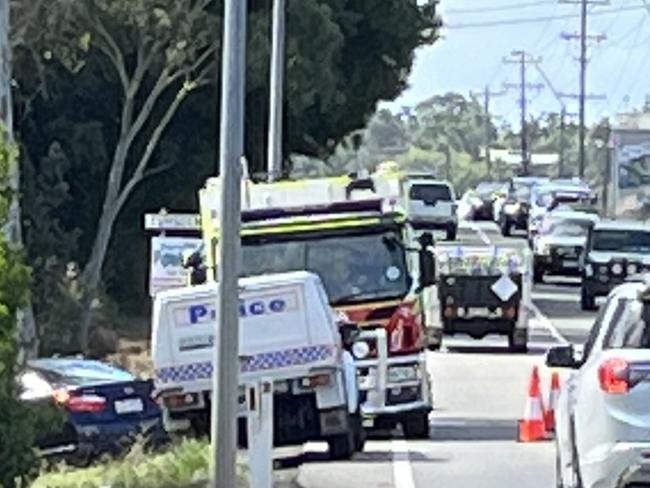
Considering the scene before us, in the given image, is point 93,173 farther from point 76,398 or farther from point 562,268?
point 76,398

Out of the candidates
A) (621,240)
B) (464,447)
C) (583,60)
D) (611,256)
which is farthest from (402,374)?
(583,60)

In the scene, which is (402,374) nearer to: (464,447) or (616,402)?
(464,447)

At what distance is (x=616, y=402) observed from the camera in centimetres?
1251

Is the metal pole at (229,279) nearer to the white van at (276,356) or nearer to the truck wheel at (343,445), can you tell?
the white van at (276,356)

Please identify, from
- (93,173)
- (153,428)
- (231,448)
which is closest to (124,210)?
(93,173)

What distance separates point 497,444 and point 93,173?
28.8m

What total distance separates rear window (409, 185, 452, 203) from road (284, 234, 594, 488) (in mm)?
28031

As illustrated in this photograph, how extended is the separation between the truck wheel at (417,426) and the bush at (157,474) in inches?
142

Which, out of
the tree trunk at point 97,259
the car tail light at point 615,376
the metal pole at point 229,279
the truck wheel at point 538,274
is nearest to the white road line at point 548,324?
the truck wheel at point 538,274

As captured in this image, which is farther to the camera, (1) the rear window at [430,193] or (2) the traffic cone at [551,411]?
(1) the rear window at [430,193]

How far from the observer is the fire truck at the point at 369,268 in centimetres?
2155

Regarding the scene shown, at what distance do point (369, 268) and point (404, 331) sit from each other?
2.44 feet

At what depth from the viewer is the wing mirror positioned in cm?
1432

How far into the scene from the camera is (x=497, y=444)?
21688mm
